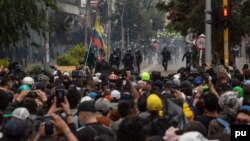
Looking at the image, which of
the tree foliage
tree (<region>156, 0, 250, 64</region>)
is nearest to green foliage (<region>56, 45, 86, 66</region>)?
tree (<region>156, 0, 250, 64</region>)

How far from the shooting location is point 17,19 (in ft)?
90.6

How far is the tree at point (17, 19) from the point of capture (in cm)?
2702

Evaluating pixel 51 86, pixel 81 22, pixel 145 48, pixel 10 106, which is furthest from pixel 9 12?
pixel 81 22

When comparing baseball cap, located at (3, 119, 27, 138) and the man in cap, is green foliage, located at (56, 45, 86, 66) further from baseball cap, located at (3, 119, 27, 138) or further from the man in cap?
baseball cap, located at (3, 119, 27, 138)

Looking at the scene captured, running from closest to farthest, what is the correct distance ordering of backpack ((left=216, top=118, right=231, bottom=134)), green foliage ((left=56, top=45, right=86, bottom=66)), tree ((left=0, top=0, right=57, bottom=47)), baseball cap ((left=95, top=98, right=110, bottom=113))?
backpack ((left=216, top=118, right=231, bottom=134))
baseball cap ((left=95, top=98, right=110, bottom=113))
tree ((left=0, top=0, right=57, bottom=47))
green foliage ((left=56, top=45, right=86, bottom=66))

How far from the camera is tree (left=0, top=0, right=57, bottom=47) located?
27.0m

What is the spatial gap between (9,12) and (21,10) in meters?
0.72

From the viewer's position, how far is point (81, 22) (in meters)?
92.0

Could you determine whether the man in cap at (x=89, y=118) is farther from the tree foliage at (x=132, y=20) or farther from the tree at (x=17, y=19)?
the tree foliage at (x=132, y=20)

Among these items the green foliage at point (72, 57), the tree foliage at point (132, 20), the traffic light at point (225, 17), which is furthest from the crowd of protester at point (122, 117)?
the tree foliage at point (132, 20)

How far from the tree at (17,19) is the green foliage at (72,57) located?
10.1 meters

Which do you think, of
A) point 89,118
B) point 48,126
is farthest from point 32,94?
point 48,126

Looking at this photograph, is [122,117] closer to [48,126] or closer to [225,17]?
[48,126]

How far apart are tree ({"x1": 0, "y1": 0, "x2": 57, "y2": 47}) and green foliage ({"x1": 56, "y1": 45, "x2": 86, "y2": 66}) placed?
1012 cm
